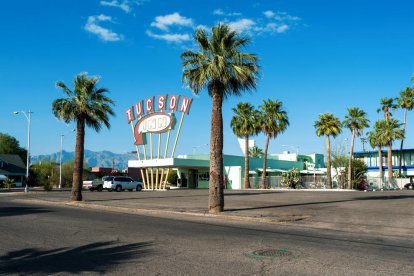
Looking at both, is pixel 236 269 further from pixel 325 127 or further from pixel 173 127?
pixel 325 127

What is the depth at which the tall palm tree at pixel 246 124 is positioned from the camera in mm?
59781

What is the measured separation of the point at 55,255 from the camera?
31.7 ft

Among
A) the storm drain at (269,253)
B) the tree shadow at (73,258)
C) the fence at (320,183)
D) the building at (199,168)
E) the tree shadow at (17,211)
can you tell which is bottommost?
the tree shadow at (17,211)

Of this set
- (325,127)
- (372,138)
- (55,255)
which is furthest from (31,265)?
(372,138)

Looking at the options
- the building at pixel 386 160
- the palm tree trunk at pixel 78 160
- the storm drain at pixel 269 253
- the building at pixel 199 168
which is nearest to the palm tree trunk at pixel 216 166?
the storm drain at pixel 269 253

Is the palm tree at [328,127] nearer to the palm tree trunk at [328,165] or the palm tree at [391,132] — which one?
the palm tree trunk at [328,165]

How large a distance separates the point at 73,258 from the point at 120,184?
44.9 m

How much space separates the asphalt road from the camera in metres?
8.12

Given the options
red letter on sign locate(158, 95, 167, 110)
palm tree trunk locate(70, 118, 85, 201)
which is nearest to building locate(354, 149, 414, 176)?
red letter on sign locate(158, 95, 167, 110)

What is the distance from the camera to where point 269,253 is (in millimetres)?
9703

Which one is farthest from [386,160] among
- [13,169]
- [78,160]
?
[78,160]

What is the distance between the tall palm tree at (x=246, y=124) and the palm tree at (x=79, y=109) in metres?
30.8

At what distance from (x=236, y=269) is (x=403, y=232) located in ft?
28.3

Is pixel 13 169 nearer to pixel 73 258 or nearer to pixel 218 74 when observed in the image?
pixel 218 74
